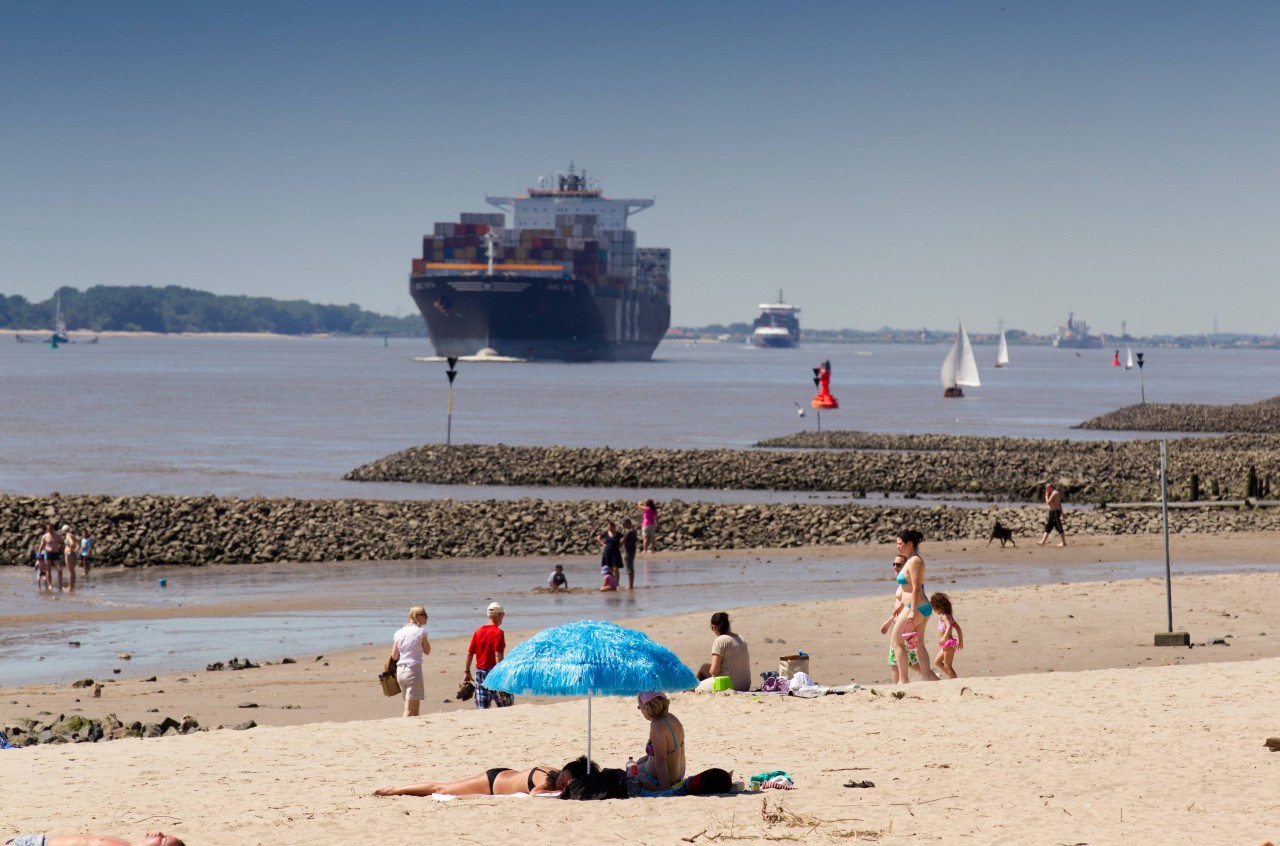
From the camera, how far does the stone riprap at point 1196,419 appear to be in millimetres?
73688

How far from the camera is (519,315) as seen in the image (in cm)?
16925

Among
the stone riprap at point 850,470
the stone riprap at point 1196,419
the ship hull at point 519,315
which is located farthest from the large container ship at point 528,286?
the stone riprap at point 850,470

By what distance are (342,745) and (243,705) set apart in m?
2.91

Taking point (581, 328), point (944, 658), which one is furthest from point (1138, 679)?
point (581, 328)

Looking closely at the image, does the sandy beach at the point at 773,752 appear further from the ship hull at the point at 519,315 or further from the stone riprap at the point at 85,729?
the ship hull at the point at 519,315

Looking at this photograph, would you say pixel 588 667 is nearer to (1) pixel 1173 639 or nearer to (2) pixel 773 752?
(2) pixel 773 752

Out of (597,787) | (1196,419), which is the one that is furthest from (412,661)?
(1196,419)

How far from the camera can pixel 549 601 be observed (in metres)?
23.0

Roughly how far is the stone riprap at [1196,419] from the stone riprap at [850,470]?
20.1 m

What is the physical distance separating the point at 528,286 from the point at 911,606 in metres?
152

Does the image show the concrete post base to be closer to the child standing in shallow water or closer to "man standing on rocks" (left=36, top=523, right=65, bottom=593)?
the child standing in shallow water

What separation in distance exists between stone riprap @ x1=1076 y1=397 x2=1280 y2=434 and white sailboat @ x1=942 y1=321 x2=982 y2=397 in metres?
31.4

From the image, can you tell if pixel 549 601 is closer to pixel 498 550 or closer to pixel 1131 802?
pixel 498 550

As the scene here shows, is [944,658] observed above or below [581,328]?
below
